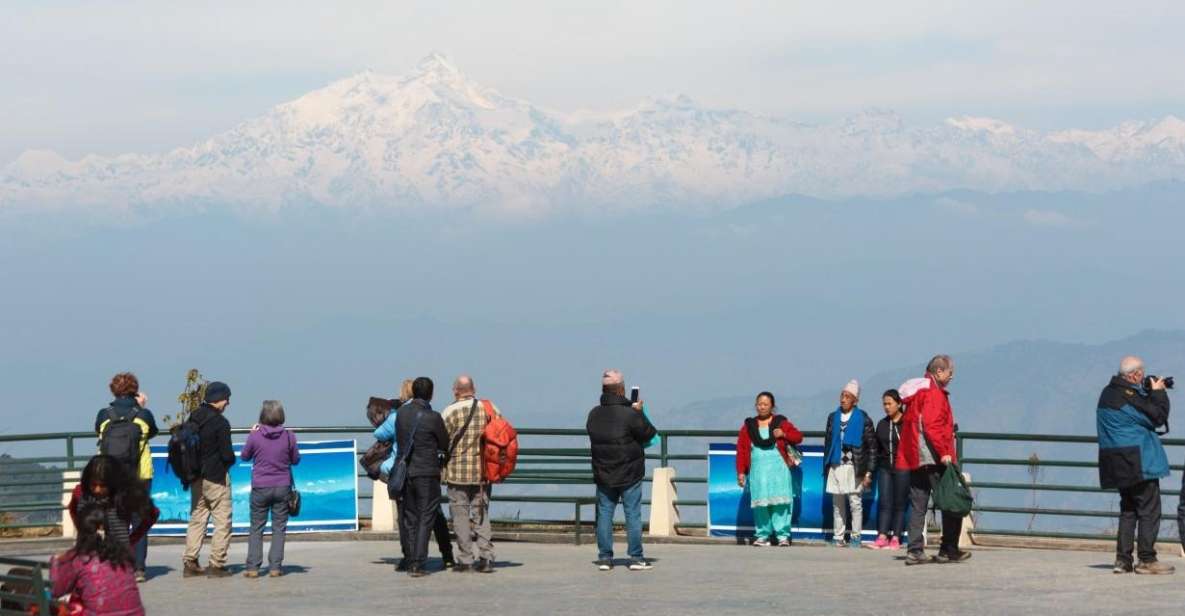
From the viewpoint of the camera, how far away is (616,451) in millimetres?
18281

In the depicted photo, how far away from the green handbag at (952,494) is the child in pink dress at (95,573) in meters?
9.55

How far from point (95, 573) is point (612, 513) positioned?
8.65 meters

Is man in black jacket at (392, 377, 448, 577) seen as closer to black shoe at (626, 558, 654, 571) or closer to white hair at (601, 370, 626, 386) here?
white hair at (601, 370, 626, 386)

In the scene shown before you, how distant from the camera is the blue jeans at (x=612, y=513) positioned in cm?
1841

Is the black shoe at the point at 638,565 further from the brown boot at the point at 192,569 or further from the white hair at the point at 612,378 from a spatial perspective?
the brown boot at the point at 192,569

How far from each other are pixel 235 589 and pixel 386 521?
5.54 m

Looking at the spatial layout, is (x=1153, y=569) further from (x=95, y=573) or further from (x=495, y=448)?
(x=95, y=573)

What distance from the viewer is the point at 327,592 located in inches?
679

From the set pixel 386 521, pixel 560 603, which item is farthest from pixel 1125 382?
pixel 386 521

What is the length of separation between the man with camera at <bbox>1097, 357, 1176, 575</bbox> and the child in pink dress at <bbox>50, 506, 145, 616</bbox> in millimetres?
9408

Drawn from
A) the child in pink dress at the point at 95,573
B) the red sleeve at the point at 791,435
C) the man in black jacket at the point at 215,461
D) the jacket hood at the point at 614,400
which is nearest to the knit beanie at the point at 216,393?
the man in black jacket at the point at 215,461

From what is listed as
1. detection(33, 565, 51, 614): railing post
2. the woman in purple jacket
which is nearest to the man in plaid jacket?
the woman in purple jacket

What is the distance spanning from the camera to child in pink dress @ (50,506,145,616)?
34.1 feet

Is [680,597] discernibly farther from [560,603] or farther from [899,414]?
[899,414]
